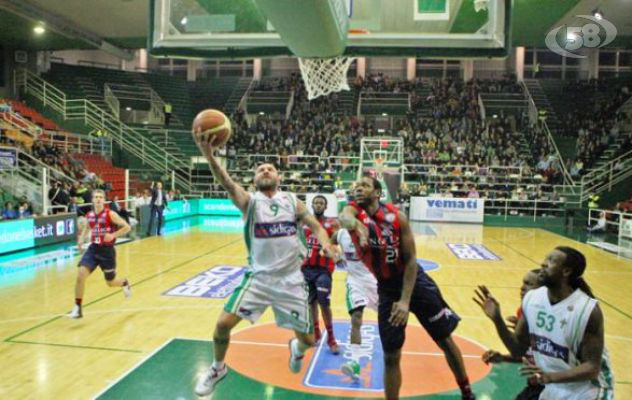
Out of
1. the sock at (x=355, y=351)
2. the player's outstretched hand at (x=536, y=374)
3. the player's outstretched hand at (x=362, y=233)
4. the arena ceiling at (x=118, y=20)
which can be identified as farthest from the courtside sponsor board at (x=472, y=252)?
the player's outstretched hand at (x=536, y=374)

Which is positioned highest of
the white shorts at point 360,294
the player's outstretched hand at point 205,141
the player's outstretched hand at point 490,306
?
the player's outstretched hand at point 205,141

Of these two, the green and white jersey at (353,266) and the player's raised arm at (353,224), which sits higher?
the player's raised arm at (353,224)

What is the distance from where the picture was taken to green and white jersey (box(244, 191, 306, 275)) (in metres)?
4.59

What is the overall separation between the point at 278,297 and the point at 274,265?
281 mm

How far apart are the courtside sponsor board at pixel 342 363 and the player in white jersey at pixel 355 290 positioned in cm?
11

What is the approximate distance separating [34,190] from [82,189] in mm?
1345

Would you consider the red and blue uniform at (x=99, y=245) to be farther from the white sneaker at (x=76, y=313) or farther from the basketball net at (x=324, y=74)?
the basketball net at (x=324, y=74)

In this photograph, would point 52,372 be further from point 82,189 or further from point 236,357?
point 82,189

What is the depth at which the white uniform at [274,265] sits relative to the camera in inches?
181

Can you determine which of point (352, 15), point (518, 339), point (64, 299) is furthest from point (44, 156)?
point (518, 339)

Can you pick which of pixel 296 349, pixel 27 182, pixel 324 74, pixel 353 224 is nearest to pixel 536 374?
pixel 353 224

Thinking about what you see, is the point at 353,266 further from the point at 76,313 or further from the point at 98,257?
the point at 76,313

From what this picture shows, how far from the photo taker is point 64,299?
28.2ft

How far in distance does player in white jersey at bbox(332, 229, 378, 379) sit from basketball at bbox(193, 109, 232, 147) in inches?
74.3
